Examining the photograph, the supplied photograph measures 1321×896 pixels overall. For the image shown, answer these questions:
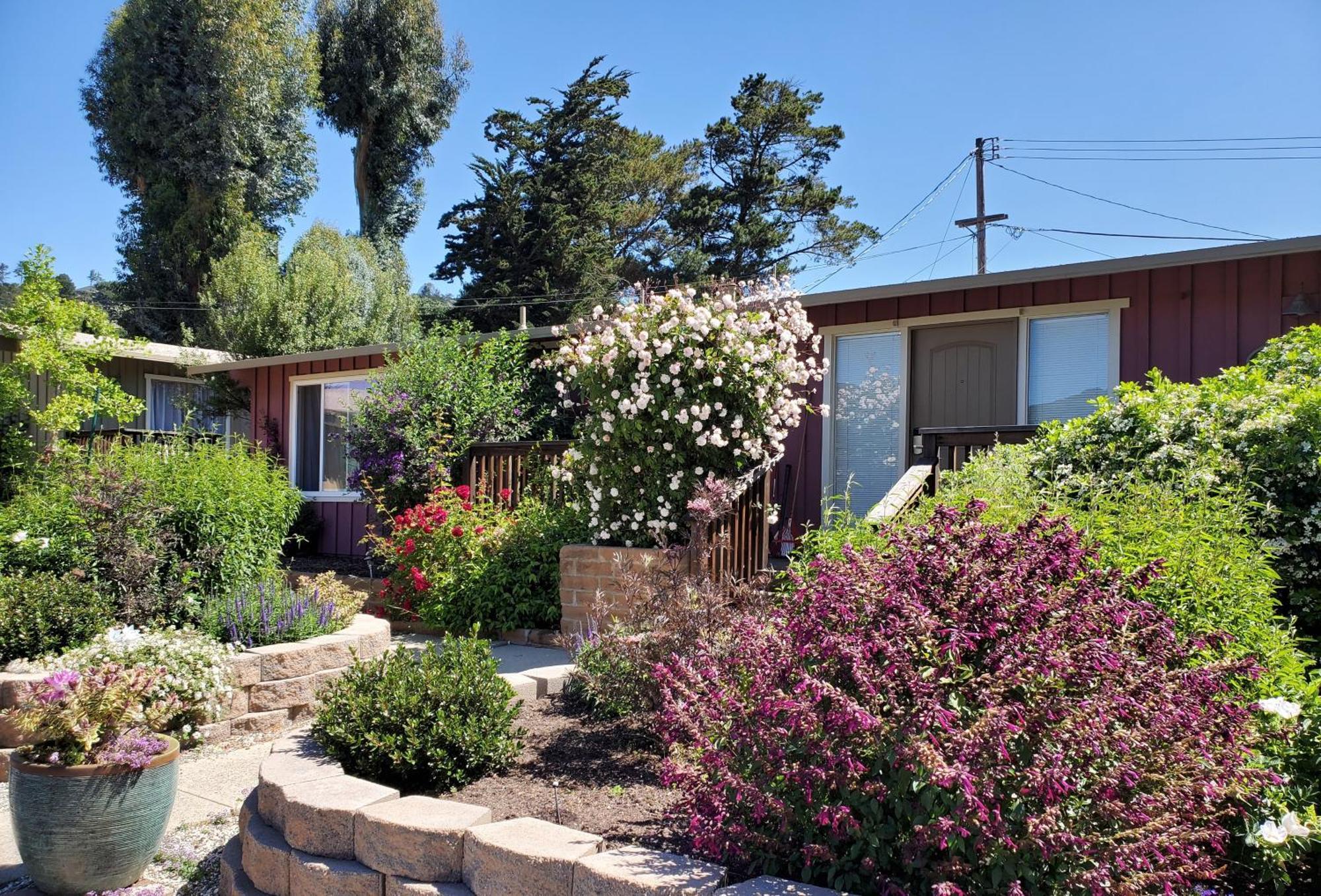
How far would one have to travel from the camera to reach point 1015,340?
7.96 m

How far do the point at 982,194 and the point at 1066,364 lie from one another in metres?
13.1

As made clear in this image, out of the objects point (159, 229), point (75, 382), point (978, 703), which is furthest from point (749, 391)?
point (159, 229)

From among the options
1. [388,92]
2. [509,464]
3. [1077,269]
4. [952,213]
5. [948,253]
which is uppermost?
[388,92]

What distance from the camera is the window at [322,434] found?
1239 centimetres

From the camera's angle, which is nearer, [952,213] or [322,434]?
[322,434]

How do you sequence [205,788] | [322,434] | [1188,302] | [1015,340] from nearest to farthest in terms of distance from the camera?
[205,788], [1188,302], [1015,340], [322,434]

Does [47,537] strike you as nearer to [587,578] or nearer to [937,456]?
[587,578]

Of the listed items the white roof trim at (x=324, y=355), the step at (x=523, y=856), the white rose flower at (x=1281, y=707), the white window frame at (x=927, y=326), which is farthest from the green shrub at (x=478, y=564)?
the white rose flower at (x=1281, y=707)

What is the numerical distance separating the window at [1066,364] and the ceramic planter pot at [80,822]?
670 centimetres

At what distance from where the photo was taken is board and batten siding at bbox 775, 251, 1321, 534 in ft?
22.3

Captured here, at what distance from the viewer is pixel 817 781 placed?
2205 mm

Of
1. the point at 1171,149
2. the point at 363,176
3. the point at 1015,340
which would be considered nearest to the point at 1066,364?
the point at 1015,340

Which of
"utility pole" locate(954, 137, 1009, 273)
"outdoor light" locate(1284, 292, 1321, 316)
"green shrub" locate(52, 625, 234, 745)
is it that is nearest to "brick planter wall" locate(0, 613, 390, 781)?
"green shrub" locate(52, 625, 234, 745)

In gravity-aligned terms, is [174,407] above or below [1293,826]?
above
